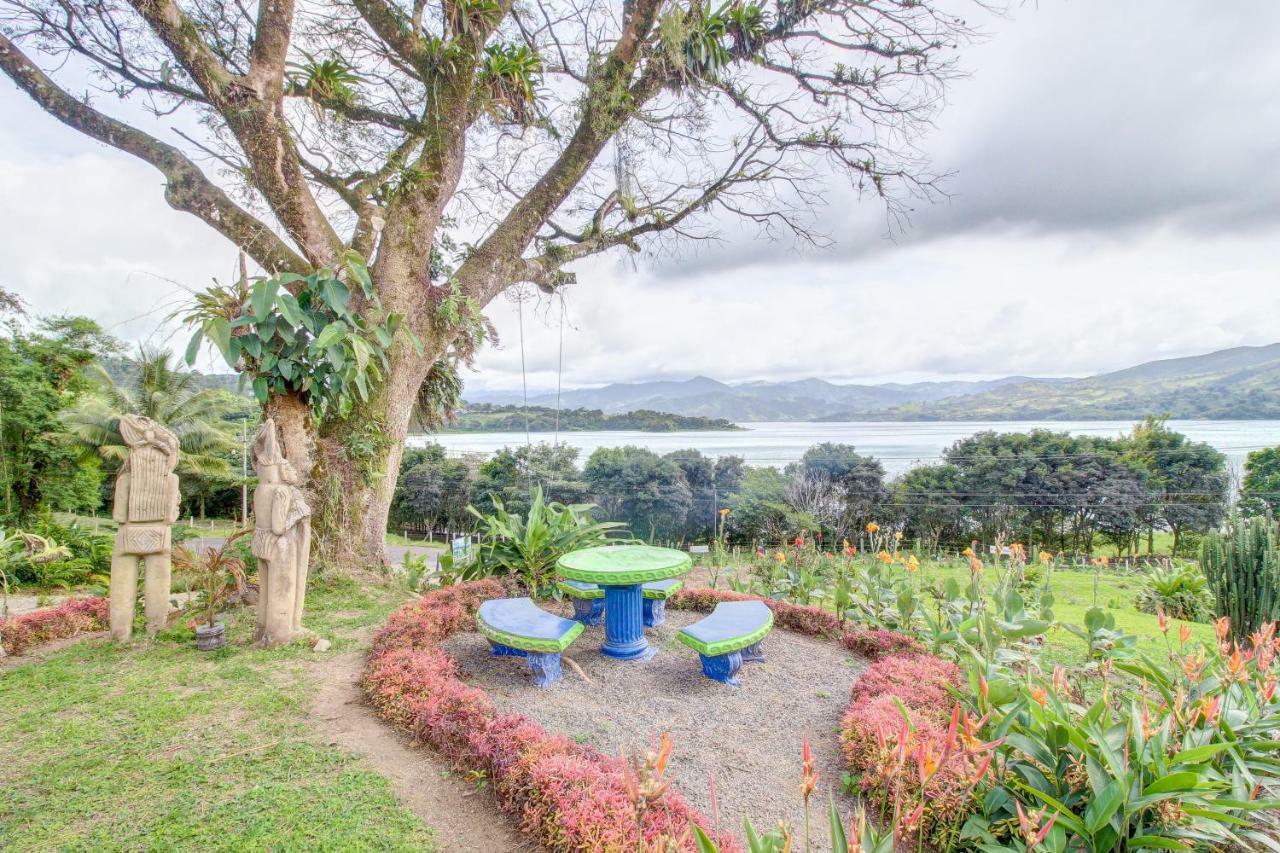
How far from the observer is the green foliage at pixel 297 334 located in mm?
4410

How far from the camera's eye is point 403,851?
5.92 feet

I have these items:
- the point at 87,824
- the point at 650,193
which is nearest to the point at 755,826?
the point at 87,824

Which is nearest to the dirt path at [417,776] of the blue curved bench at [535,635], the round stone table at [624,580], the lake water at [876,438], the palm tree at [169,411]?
the blue curved bench at [535,635]

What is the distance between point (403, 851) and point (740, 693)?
195 centimetres

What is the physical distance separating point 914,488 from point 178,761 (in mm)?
17966

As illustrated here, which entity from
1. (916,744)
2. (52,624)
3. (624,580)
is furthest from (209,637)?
(916,744)

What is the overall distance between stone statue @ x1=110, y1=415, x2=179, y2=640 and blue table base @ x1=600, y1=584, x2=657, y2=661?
2.91m

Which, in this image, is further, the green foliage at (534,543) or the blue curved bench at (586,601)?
the green foliage at (534,543)

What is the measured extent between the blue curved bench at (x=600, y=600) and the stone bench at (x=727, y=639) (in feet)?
2.33

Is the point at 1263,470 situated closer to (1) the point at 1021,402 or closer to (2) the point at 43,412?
(1) the point at 1021,402

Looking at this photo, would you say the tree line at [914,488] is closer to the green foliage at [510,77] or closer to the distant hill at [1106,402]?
the distant hill at [1106,402]

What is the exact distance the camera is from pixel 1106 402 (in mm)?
22391

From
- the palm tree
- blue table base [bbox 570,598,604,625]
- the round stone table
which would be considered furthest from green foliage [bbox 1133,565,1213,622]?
the palm tree

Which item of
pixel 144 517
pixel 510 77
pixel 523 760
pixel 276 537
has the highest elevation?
pixel 510 77
